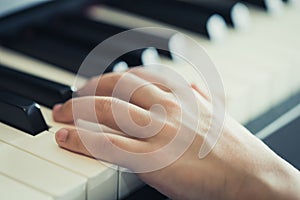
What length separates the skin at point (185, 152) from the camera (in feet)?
3.44

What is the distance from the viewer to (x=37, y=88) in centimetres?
123

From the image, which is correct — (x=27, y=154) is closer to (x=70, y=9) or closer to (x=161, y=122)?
(x=161, y=122)

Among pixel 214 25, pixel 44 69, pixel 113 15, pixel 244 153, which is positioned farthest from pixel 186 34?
pixel 244 153

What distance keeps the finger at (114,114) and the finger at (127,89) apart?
0.04m

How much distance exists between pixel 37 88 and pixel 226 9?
52 cm

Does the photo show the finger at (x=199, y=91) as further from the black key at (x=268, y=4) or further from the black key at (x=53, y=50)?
the black key at (x=268, y=4)

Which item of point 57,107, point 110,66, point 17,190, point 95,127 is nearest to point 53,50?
point 110,66

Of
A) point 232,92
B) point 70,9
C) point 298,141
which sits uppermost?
point 70,9

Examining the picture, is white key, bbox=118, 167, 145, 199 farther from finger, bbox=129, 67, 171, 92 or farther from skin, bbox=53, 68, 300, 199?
finger, bbox=129, 67, 171, 92

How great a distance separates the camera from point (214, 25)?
1537 mm

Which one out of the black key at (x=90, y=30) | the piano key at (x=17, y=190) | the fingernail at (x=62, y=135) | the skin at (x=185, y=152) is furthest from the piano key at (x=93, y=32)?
the piano key at (x=17, y=190)

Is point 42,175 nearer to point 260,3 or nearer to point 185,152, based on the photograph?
point 185,152

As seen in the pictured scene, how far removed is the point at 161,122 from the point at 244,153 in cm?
14

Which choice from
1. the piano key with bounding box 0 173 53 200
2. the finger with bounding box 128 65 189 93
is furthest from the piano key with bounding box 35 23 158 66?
the piano key with bounding box 0 173 53 200
